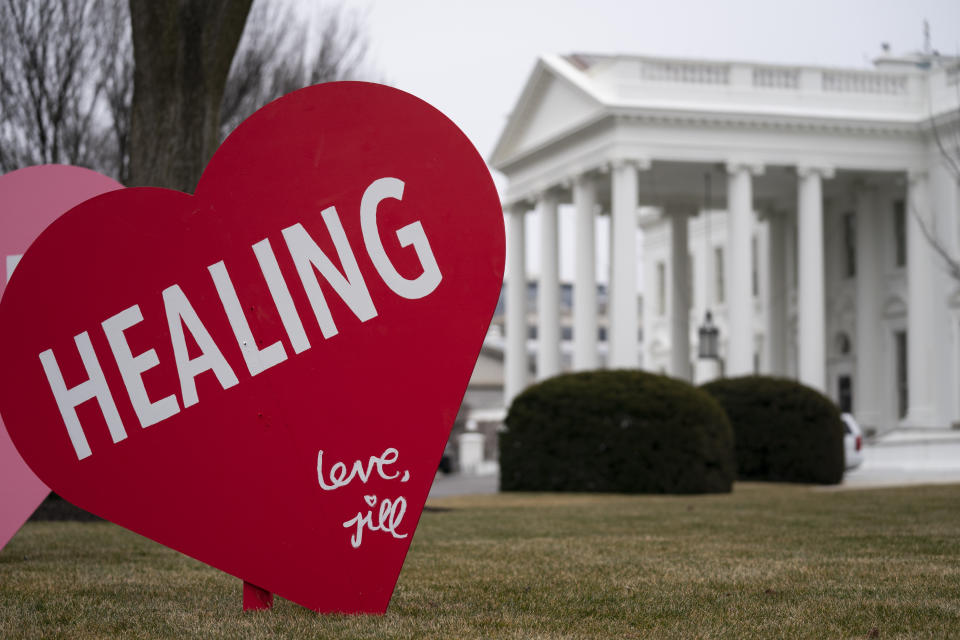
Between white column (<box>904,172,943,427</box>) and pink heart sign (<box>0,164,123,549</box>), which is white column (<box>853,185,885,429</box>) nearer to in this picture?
white column (<box>904,172,943,427</box>)

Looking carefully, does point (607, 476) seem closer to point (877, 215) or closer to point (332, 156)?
point (332, 156)

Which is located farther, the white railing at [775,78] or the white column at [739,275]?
the white railing at [775,78]

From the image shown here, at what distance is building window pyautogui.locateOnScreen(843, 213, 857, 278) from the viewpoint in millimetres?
49125

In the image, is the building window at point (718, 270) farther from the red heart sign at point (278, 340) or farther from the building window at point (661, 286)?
the red heart sign at point (278, 340)

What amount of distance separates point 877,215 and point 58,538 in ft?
129

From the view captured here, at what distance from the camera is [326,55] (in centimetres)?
3125

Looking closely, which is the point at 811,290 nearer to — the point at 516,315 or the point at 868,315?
the point at 868,315

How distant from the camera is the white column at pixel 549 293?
158 ft

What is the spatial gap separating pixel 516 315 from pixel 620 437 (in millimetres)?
29489

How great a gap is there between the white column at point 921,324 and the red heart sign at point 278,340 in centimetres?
3823

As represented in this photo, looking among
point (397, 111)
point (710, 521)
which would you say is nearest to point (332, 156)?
point (397, 111)

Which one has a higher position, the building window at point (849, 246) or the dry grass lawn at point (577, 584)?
the building window at point (849, 246)

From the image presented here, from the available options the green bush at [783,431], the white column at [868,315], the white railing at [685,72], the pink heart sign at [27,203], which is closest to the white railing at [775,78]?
the white railing at [685,72]

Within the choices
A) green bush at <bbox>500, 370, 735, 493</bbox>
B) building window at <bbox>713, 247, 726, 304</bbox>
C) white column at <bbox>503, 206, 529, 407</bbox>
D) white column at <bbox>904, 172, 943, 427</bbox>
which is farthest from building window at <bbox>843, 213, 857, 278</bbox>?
green bush at <bbox>500, 370, 735, 493</bbox>
